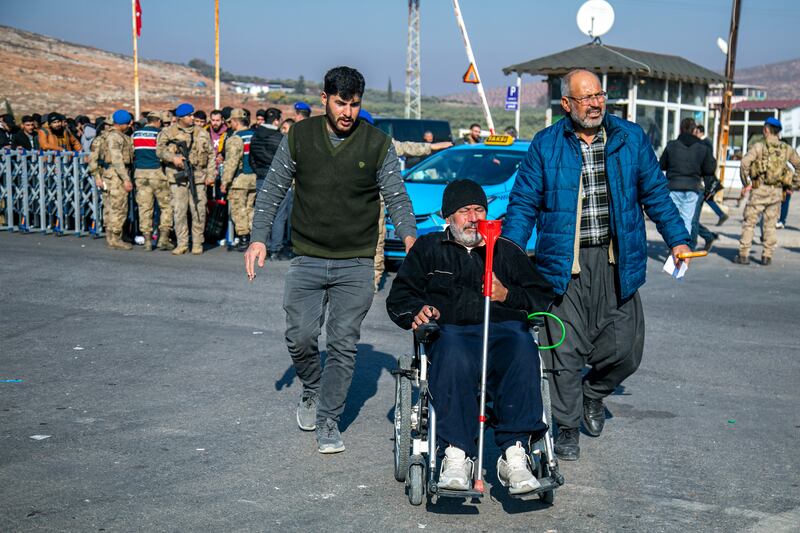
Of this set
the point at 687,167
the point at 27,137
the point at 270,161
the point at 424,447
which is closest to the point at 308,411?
the point at 424,447

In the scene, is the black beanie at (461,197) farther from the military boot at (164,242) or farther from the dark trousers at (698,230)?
the military boot at (164,242)

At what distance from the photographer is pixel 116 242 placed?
14992mm

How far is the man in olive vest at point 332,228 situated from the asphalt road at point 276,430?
0.50 meters

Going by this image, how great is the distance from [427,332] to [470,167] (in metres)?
8.71

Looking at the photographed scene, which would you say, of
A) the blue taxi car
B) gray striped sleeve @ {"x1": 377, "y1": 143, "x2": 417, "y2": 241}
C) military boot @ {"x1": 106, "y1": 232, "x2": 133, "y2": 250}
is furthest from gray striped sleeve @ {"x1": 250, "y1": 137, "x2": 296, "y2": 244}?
military boot @ {"x1": 106, "y1": 232, "x2": 133, "y2": 250}

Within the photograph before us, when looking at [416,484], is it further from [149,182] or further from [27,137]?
[27,137]

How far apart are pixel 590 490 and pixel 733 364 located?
369cm

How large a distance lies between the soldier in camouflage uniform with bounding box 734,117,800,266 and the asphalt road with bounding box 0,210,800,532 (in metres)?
3.48

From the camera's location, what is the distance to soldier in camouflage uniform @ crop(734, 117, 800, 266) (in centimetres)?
1394

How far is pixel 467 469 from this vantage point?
14.9 feet

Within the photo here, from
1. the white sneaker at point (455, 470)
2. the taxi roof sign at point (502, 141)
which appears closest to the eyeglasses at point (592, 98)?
the white sneaker at point (455, 470)

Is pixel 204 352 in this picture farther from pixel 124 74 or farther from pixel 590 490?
pixel 124 74

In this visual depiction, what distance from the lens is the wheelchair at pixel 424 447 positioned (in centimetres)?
453

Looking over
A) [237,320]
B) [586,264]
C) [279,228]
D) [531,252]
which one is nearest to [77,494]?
[586,264]
